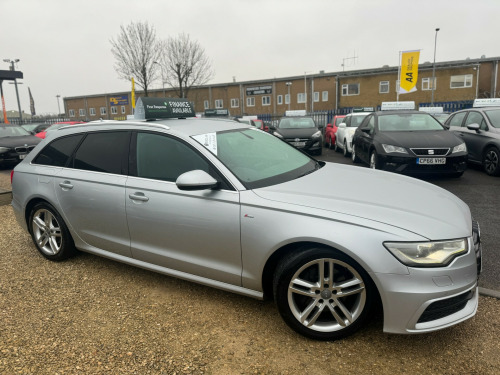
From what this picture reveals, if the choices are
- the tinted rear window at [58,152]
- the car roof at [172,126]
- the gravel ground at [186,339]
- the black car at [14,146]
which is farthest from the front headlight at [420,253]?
the black car at [14,146]

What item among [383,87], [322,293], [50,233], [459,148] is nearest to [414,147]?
[459,148]

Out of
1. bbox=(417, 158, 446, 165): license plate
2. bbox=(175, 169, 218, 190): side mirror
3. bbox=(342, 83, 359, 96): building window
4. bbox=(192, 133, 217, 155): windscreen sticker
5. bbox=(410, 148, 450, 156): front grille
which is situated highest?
bbox=(342, 83, 359, 96): building window

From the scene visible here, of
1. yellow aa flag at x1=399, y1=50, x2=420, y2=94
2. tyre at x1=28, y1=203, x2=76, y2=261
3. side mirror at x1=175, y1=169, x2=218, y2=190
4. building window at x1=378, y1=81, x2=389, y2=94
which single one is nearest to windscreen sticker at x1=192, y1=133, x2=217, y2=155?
side mirror at x1=175, y1=169, x2=218, y2=190

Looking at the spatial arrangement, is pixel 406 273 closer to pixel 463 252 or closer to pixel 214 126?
pixel 463 252

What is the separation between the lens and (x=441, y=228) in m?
2.33

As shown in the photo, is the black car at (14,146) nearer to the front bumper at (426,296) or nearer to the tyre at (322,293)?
the tyre at (322,293)

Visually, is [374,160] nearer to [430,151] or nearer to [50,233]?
[430,151]

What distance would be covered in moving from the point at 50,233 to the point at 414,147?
253 inches

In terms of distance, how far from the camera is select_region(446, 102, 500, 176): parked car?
26.1 feet

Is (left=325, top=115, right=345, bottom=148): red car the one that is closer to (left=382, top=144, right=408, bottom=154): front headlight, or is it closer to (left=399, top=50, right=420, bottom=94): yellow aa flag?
(left=382, top=144, right=408, bottom=154): front headlight

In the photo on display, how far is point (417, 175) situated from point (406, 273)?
20.8 feet

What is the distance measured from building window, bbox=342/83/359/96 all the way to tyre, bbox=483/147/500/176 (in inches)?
1376

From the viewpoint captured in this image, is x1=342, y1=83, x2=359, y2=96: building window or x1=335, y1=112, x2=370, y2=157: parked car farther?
x1=342, y1=83, x2=359, y2=96: building window

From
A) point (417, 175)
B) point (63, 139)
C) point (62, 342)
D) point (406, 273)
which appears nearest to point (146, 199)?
point (62, 342)
